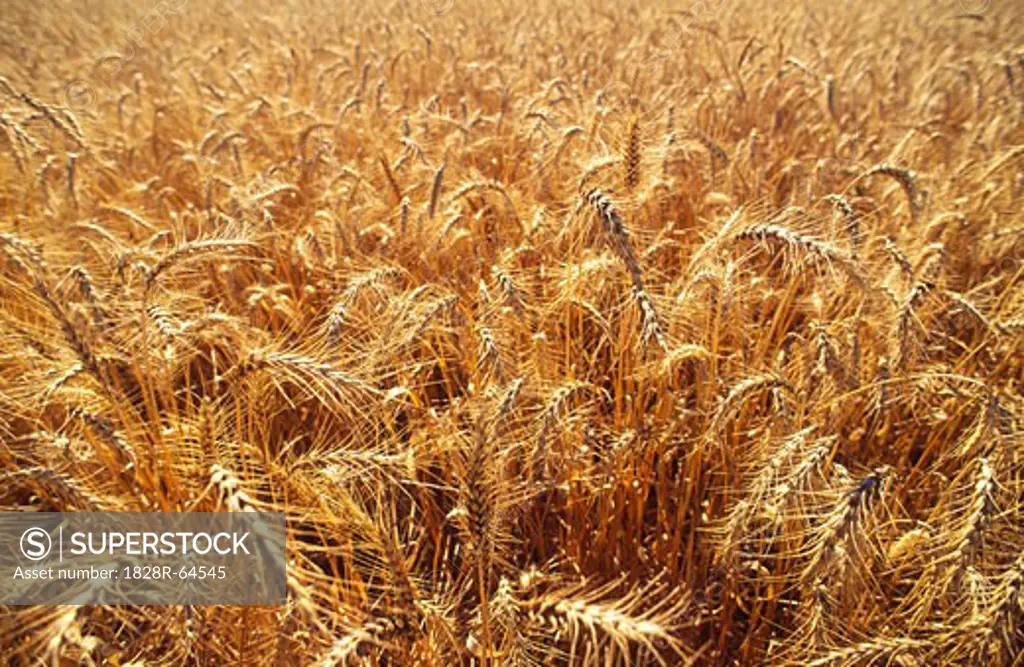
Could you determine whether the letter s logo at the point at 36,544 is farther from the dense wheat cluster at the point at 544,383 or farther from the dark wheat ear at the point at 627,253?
the dark wheat ear at the point at 627,253

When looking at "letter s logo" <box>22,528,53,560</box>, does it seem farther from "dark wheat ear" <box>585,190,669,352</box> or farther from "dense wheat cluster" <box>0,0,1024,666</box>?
"dark wheat ear" <box>585,190,669,352</box>

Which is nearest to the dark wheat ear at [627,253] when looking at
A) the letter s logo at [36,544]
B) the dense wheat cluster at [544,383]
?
the dense wheat cluster at [544,383]

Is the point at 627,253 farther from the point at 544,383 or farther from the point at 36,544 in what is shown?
the point at 36,544

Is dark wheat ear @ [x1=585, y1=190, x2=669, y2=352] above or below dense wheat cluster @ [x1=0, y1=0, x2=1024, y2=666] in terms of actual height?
above

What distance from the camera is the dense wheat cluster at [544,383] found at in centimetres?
121

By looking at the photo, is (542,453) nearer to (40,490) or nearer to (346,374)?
(346,374)

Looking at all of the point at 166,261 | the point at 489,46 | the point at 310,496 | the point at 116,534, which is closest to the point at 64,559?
the point at 116,534

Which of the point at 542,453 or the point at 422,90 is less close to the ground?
the point at 422,90

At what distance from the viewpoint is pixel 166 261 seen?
130cm

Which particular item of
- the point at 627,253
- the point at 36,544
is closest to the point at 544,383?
the point at 627,253

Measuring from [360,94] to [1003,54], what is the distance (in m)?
5.26

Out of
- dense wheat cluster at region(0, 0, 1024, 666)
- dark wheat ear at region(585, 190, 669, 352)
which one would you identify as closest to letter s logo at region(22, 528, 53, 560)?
dense wheat cluster at region(0, 0, 1024, 666)

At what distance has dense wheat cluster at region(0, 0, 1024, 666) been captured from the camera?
3.97 ft

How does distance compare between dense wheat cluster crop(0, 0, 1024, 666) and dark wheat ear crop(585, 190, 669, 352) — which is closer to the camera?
dense wheat cluster crop(0, 0, 1024, 666)
